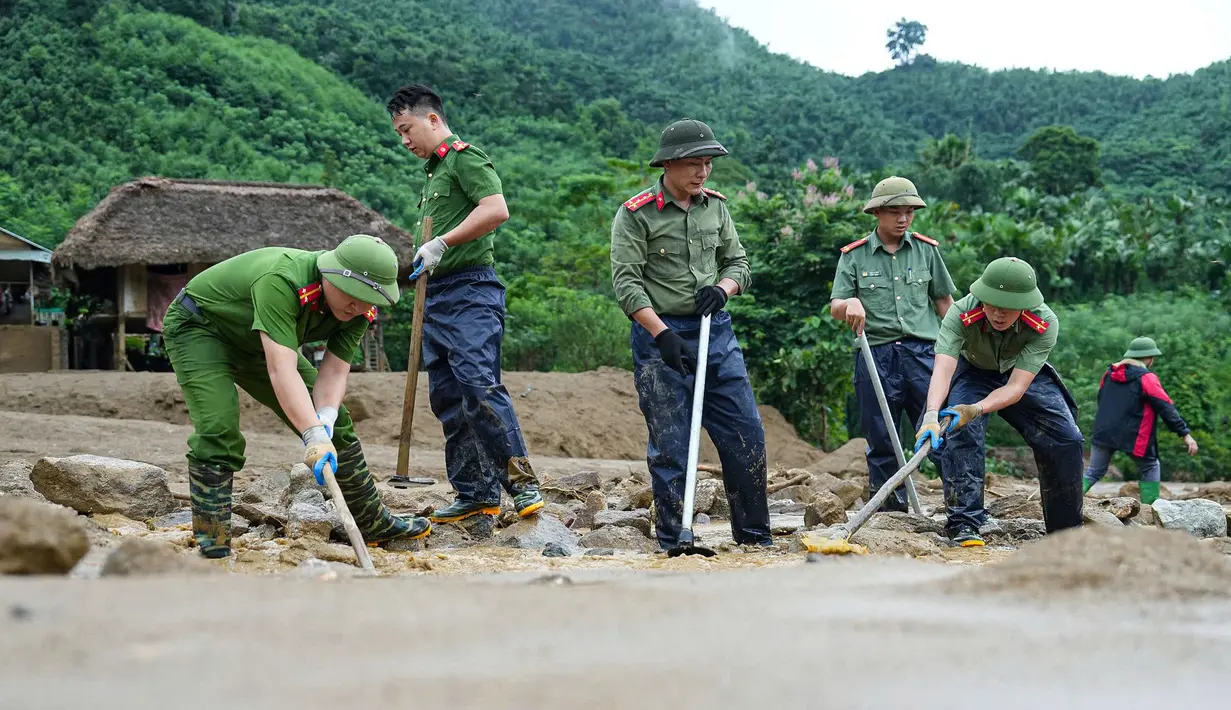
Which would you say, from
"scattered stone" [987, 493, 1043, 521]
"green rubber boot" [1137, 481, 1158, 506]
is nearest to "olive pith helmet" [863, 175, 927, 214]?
"scattered stone" [987, 493, 1043, 521]

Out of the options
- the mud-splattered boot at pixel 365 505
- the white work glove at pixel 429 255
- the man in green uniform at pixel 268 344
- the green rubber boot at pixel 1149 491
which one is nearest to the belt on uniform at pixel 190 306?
the man in green uniform at pixel 268 344

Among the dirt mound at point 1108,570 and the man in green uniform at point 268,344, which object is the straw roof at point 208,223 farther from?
the dirt mound at point 1108,570

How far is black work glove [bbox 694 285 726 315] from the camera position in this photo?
5.34 meters

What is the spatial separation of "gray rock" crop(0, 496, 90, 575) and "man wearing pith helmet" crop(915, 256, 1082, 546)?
3.66 meters

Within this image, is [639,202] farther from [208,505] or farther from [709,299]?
[208,505]

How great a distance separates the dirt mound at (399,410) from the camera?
13617mm

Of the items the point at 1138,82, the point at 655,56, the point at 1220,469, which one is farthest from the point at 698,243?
the point at 1138,82

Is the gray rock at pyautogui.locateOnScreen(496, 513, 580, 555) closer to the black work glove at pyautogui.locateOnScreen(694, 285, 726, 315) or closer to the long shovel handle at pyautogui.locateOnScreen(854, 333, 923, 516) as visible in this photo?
the black work glove at pyautogui.locateOnScreen(694, 285, 726, 315)

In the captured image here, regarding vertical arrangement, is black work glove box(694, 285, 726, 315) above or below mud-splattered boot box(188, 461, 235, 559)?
above

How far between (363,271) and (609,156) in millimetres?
34123

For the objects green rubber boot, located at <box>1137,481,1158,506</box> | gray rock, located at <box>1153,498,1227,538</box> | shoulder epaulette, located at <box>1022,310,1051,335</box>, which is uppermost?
shoulder epaulette, located at <box>1022,310,1051,335</box>

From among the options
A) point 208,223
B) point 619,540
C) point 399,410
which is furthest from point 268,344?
point 208,223

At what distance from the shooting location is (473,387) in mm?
5586

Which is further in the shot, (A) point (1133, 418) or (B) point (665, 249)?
(A) point (1133, 418)
